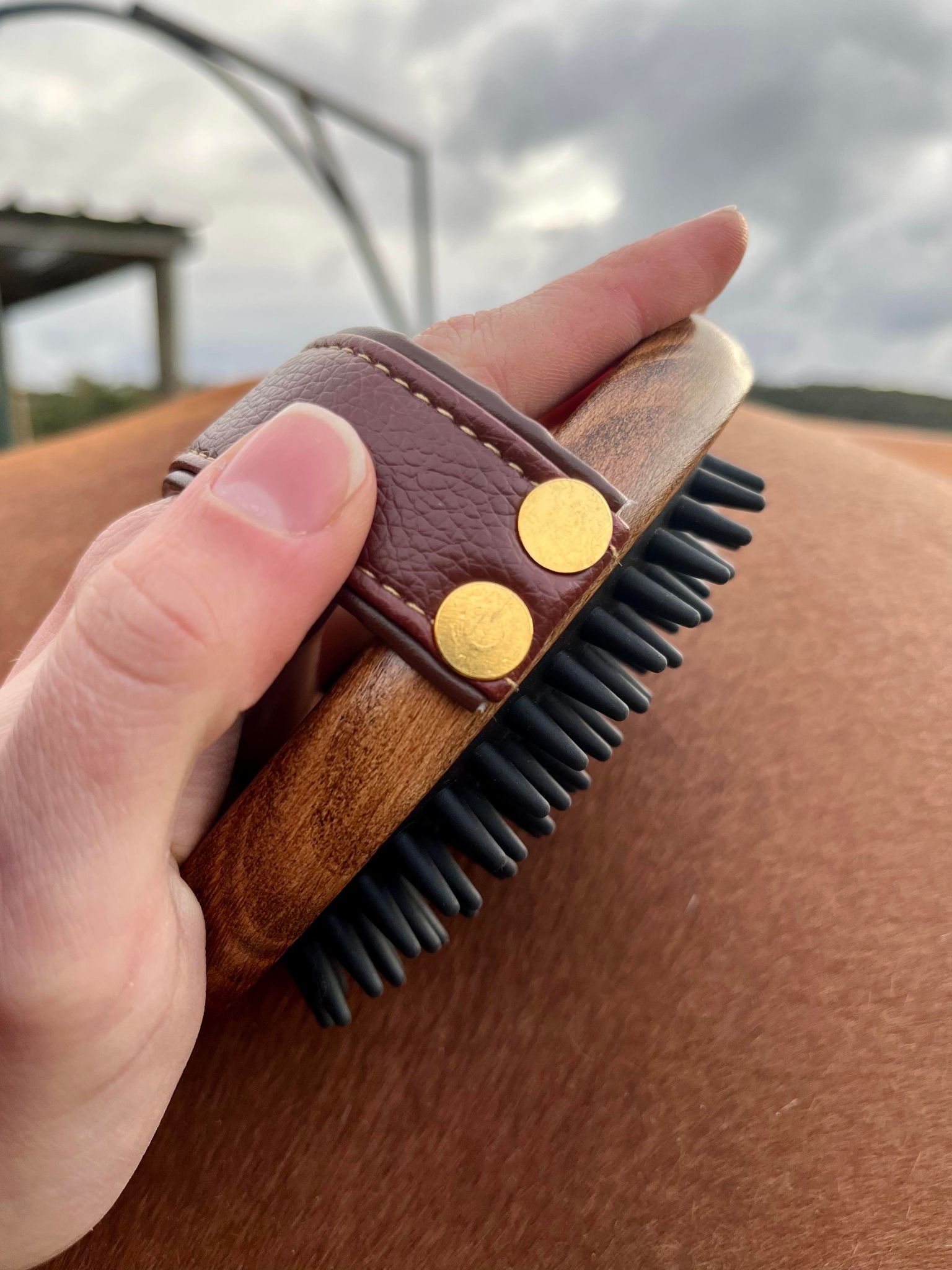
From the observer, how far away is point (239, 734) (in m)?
0.50

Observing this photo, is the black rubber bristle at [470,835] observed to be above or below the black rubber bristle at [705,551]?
below

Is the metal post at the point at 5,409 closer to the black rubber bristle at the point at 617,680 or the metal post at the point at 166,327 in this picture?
the metal post at the point at 166,327

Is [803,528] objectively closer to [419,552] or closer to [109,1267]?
[419,552]

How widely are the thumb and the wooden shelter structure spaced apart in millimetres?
4285

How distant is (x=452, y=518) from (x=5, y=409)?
147 inches

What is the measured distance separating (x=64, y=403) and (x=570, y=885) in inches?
277

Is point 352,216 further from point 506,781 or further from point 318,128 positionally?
point 506,781

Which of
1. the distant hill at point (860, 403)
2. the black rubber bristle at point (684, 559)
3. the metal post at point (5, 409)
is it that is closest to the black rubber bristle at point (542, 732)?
the black rubber bristle at point (684, 559)

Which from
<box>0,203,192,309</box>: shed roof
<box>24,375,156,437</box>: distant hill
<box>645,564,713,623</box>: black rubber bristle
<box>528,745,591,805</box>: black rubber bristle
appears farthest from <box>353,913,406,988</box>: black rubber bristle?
<box>24,375,156,437</box>: distant hill

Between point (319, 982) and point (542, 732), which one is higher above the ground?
point (542, 732)

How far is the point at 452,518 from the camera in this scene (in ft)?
1.19

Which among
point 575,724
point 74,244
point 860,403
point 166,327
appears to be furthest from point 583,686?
point 166,327

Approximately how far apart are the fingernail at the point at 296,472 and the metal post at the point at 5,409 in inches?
128

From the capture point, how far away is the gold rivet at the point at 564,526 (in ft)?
1.18
